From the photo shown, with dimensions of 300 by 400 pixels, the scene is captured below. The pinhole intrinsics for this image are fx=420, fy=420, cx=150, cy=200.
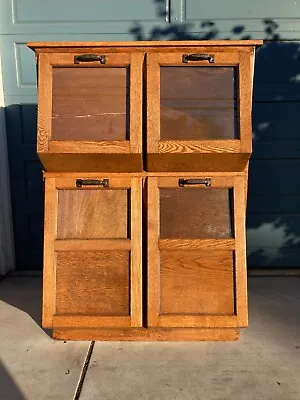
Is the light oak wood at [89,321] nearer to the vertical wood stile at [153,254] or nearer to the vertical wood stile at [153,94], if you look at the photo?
the vertical wood stile at [153,254]

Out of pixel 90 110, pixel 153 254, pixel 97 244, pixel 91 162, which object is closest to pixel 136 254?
pixel 153 254

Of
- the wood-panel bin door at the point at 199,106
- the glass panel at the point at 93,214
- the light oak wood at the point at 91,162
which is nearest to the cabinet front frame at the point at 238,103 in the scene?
the wood-panel bin door at the point at 199,106

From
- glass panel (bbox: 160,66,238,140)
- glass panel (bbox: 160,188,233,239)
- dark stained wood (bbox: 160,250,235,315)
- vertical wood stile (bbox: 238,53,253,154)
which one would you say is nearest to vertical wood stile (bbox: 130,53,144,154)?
glass panel (bbox: 160,66,238,140)

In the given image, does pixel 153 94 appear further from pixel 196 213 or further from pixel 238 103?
pixel 196 213

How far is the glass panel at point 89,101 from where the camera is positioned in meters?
2.41

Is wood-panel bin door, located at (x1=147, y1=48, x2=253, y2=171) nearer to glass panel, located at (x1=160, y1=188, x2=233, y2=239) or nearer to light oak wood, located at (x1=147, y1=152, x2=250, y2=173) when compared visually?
light oak wood, located at (x1=147, y1=152, x2=250, y2=173)

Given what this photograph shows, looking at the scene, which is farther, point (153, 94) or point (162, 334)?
point (162, 334)

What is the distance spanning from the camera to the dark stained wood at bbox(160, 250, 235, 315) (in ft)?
8.02

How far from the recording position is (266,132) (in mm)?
3613

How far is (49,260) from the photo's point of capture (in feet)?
8.09

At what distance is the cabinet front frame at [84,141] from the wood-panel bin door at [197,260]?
0.29 metres

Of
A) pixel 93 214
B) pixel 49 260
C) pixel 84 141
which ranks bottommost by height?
pixel 49 260

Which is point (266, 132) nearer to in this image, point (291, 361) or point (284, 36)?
point (284, 36)

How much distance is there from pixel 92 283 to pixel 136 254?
0.31 m
